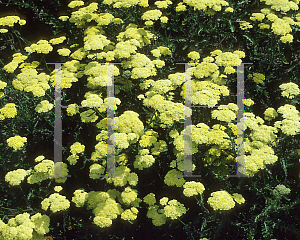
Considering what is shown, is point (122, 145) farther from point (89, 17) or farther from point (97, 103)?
point (89, 17)

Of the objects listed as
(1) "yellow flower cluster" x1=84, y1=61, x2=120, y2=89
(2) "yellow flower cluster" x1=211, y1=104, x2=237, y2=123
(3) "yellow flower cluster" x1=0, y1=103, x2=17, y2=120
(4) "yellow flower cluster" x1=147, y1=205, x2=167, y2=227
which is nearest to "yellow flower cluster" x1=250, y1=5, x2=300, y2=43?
(2) "yellow flower cluster" x1=211, y1=104, x2=237, y2=123

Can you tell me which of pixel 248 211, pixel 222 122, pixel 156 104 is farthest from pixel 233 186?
pixel 156 104

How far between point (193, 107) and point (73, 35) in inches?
112

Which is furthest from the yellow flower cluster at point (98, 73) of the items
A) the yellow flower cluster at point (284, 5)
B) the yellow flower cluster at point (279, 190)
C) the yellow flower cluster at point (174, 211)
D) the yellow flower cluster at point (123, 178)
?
the yellow flower cluster at point (284, 5)

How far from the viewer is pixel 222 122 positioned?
3.83m

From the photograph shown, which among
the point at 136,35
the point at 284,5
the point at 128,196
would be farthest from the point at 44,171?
the point at 284,5

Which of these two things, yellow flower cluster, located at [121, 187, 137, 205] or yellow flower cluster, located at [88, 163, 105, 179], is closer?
yellow flower cluster, located at [121, 187, 137, 205]

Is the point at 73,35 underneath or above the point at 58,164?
above

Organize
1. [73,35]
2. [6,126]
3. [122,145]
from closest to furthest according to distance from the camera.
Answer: [122,145]
[6,126]
[73,35]

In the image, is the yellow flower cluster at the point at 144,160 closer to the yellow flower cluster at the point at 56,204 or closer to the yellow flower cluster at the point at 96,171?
the yellow flower cluster at the point at 96,171

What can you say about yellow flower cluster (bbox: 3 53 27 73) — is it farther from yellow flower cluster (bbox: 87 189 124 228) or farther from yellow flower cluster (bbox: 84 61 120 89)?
yellow flower cluster (bbox: 87 189 124 228)

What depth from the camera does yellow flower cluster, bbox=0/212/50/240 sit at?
133 inches

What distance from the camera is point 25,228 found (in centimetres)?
339

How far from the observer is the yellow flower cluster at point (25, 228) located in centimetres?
337
